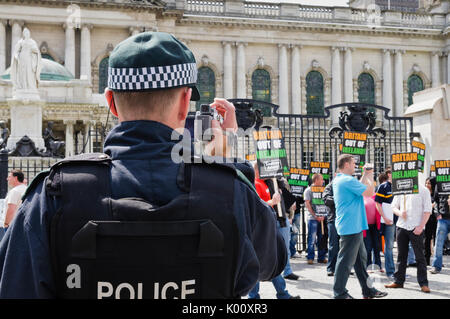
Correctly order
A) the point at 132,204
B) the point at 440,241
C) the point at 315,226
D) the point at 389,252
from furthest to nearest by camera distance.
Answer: the point at 315,226 → the point at 440,241 → the point at 389,252 → the point at 132,204

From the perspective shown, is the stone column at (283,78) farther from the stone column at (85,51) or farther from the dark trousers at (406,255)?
the dark trousers at (406,255)

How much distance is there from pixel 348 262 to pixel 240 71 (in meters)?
36.3

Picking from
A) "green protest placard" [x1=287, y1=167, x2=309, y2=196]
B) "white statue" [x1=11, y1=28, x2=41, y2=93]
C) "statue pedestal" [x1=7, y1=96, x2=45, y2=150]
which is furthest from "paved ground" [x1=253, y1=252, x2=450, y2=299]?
"white statue" [x1=11, y1=28, x2=41, y2=93]

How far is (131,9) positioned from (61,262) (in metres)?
39.0

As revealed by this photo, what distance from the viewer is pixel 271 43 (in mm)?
42406

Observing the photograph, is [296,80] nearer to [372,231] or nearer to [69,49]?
[69,49]

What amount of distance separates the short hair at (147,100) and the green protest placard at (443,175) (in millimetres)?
9477

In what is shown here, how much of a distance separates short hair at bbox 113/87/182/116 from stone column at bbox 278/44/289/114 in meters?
40.6

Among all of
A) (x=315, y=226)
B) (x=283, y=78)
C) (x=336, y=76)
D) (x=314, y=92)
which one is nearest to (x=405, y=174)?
(x=315, y=226)

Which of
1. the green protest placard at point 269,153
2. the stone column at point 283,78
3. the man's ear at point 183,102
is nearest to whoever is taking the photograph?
the man's ear at point 183,102

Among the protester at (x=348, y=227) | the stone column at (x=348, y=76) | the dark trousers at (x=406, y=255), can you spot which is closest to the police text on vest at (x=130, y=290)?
the protester at (x=348, y=227)

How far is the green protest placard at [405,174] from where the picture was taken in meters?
8.37
